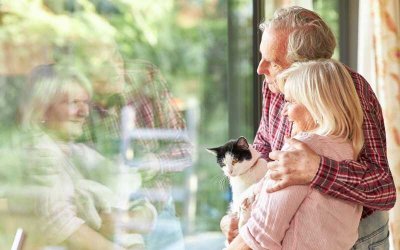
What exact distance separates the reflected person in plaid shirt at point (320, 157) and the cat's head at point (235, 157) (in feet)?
0.29

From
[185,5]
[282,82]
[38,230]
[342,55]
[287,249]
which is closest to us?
[287,249]

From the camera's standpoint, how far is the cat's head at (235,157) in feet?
7.44

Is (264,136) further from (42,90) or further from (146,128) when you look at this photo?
(42,90)

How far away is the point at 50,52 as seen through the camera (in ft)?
7.74

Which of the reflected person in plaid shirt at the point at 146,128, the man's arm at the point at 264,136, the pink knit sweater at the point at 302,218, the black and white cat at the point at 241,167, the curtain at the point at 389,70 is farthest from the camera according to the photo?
the curtain at the point at 389,70

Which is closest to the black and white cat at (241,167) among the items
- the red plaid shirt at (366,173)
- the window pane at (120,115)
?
the red plaid shirt at (366,173)

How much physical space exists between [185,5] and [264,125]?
0.61m

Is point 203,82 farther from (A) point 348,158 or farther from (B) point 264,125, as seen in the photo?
(A) point 348,158

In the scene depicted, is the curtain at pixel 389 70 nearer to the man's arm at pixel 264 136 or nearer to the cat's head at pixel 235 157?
the man's arm at pixel 264 136

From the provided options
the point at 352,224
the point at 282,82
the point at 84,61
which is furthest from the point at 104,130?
the point at 352,224

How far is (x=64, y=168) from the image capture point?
244 centimetres

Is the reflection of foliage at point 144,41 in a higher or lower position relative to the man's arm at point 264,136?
higher

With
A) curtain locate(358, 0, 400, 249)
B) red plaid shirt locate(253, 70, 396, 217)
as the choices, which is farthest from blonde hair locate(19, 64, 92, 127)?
curtain locate(358, 0, 400, 249)

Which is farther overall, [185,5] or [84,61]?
[185,5]
